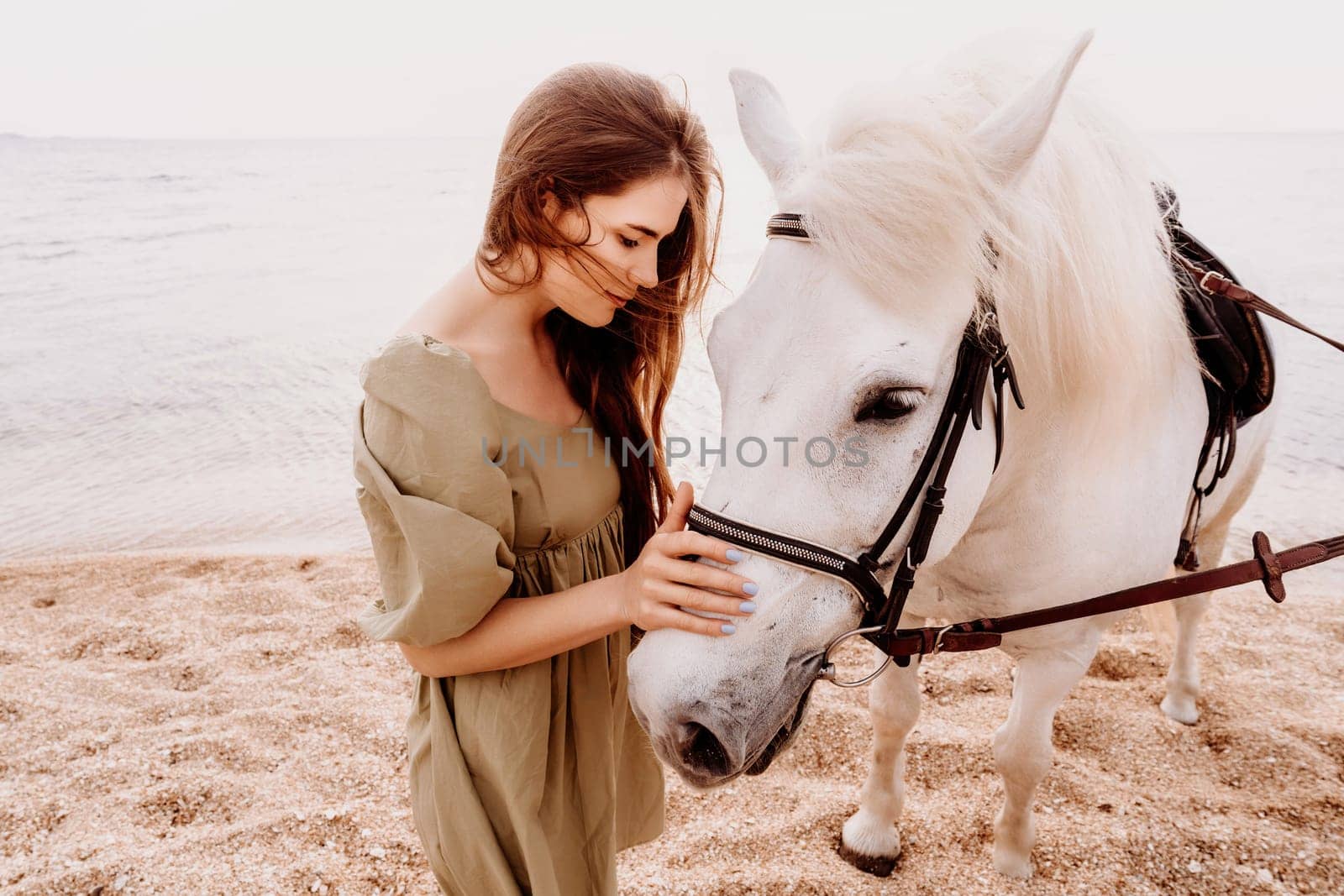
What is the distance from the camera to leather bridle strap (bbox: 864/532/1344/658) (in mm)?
1445

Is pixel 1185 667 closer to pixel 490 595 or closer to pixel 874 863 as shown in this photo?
pixel 874 863

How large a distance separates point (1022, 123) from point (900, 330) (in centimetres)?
34

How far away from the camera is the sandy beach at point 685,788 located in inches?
83.3

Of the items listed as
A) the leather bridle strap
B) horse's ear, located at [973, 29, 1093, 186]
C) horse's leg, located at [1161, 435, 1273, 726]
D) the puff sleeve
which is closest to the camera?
horse's ear, located at [973, 29, 1093, 186]

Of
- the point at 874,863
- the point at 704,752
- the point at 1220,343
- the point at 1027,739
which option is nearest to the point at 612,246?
the point at 704,752

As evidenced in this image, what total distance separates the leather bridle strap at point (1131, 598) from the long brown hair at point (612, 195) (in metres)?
0.60

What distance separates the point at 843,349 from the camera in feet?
3.53

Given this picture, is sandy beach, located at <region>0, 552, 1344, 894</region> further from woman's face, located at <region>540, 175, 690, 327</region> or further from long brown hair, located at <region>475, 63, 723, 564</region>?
woman's face, located at <region>540, 175, 690, 327</region>

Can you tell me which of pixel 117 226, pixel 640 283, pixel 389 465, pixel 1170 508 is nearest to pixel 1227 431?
pixel 1170 508

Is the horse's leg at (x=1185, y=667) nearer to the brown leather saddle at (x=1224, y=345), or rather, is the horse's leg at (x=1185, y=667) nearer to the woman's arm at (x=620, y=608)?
the brown leather saddle at (x=1224, y=345)

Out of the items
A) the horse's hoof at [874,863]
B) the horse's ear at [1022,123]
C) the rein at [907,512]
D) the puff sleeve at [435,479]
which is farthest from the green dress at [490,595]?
the horse's hoof at [874,863]

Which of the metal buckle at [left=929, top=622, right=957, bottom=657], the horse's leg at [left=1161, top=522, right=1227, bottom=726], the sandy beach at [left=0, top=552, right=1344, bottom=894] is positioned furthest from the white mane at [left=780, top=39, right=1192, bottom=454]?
the horse's leg at [left=1161, top=522, right=1227, bottom=726]

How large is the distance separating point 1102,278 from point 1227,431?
756 mm

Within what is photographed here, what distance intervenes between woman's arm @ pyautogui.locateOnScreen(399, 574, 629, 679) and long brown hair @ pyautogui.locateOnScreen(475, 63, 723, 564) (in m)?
0.35
